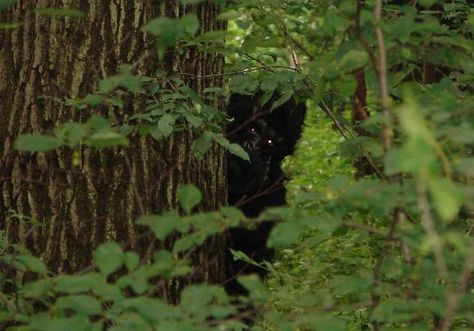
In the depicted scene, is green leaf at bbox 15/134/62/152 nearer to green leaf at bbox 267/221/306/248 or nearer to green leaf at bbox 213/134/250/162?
green leaf at bbox 267/221/306/248

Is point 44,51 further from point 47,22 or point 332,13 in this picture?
point 332,13

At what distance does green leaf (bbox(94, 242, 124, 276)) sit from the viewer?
2234 mm

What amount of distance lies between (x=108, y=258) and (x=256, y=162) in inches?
135

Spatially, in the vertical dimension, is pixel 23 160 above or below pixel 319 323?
above

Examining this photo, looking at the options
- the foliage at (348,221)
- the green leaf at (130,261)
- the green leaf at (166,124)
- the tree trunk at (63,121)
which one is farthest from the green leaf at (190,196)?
the tree trunk at (63,121)

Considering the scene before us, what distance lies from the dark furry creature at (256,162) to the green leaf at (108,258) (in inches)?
115

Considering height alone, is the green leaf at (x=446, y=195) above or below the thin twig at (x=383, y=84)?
below

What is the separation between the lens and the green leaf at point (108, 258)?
223 cm

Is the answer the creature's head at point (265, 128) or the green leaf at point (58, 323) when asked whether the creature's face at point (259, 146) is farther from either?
the green leaf at point (58, 323)

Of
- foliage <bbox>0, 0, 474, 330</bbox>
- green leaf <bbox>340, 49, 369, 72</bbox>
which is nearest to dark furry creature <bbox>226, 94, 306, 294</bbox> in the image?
foliage <bbox>0, 0, 474, 330</bbox>

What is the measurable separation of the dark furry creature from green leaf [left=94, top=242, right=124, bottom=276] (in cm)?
293

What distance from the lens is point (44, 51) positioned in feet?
12.9

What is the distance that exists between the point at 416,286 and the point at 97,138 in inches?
46.3

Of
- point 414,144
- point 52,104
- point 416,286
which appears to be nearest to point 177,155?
point 52,104
